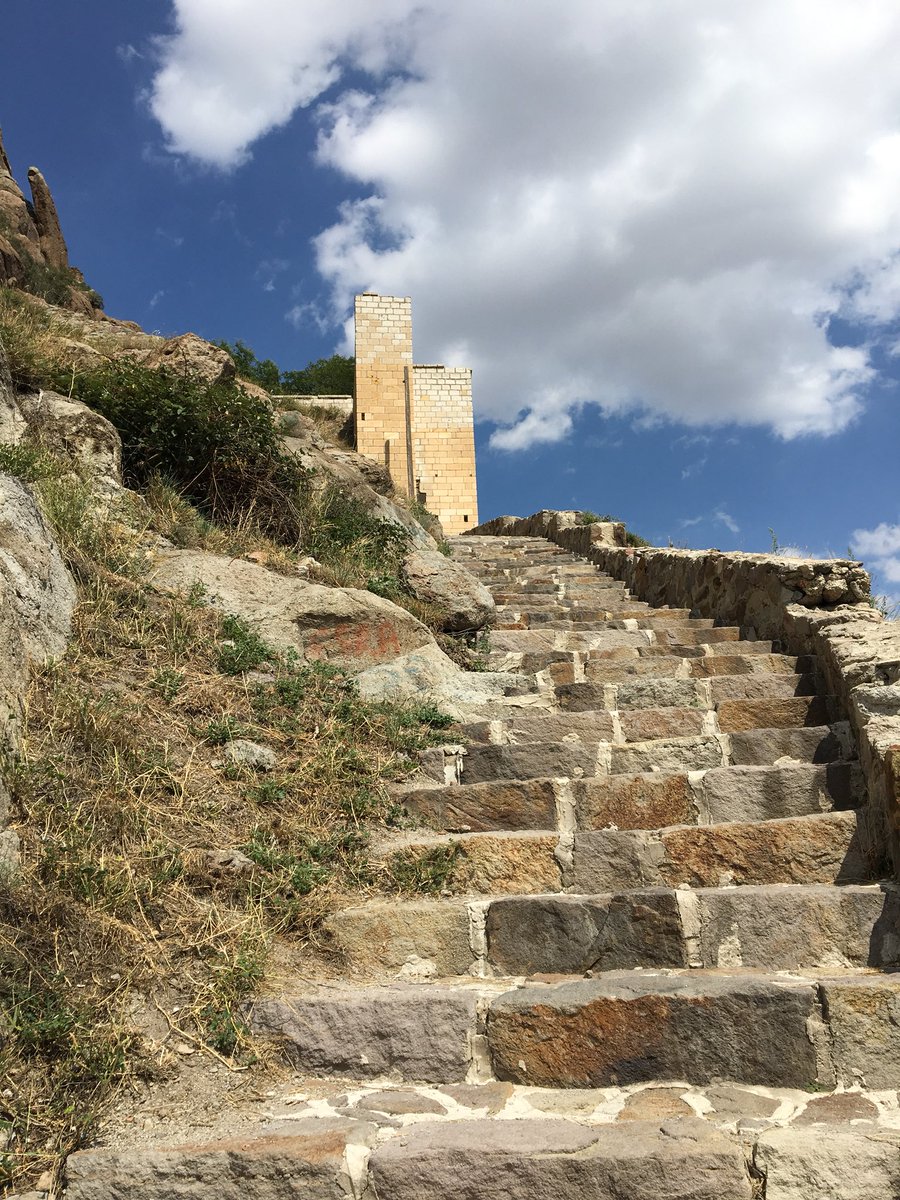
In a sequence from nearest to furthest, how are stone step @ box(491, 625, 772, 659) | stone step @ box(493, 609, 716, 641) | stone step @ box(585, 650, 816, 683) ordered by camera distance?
stone step @ box(585, 650, 816, 683) < stone step @ box(491, 625, 772, 659) < stone step @ box(493, 609, 716, 641)

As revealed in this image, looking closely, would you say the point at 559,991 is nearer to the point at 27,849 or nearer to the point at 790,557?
the point at 27,849

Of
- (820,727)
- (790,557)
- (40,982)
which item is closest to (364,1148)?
(40,982)

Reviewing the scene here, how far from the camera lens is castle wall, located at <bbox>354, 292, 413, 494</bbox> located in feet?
68.2

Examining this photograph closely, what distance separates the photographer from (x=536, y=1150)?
2.27 m

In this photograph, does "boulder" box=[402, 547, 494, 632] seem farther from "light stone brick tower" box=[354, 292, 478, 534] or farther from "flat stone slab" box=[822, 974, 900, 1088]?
"light stone brick tower" box=[354, 292, 478, 534]

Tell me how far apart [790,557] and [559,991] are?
4.24m

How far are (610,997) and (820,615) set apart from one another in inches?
131

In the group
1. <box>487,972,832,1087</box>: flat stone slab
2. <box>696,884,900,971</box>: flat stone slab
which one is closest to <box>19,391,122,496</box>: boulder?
<box>487,972,832,1087</box>: flat stone slab

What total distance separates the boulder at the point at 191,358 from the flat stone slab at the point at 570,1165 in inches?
253

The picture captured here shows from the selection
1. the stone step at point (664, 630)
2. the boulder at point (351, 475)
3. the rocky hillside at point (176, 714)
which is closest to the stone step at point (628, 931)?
the rocky hillside at point (176, 714)

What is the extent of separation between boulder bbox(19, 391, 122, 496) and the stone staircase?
289 centimetres

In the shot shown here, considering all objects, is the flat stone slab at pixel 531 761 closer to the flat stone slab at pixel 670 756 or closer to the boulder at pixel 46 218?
the flat stone slab at pixel 670 756

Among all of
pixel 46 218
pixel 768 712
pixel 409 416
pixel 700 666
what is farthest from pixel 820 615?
pixel 46 218

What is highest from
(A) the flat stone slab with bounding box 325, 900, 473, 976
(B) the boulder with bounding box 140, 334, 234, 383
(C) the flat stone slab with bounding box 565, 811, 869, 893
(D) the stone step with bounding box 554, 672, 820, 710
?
(B) the boulder with bounding box 140, 334, 234, 383
